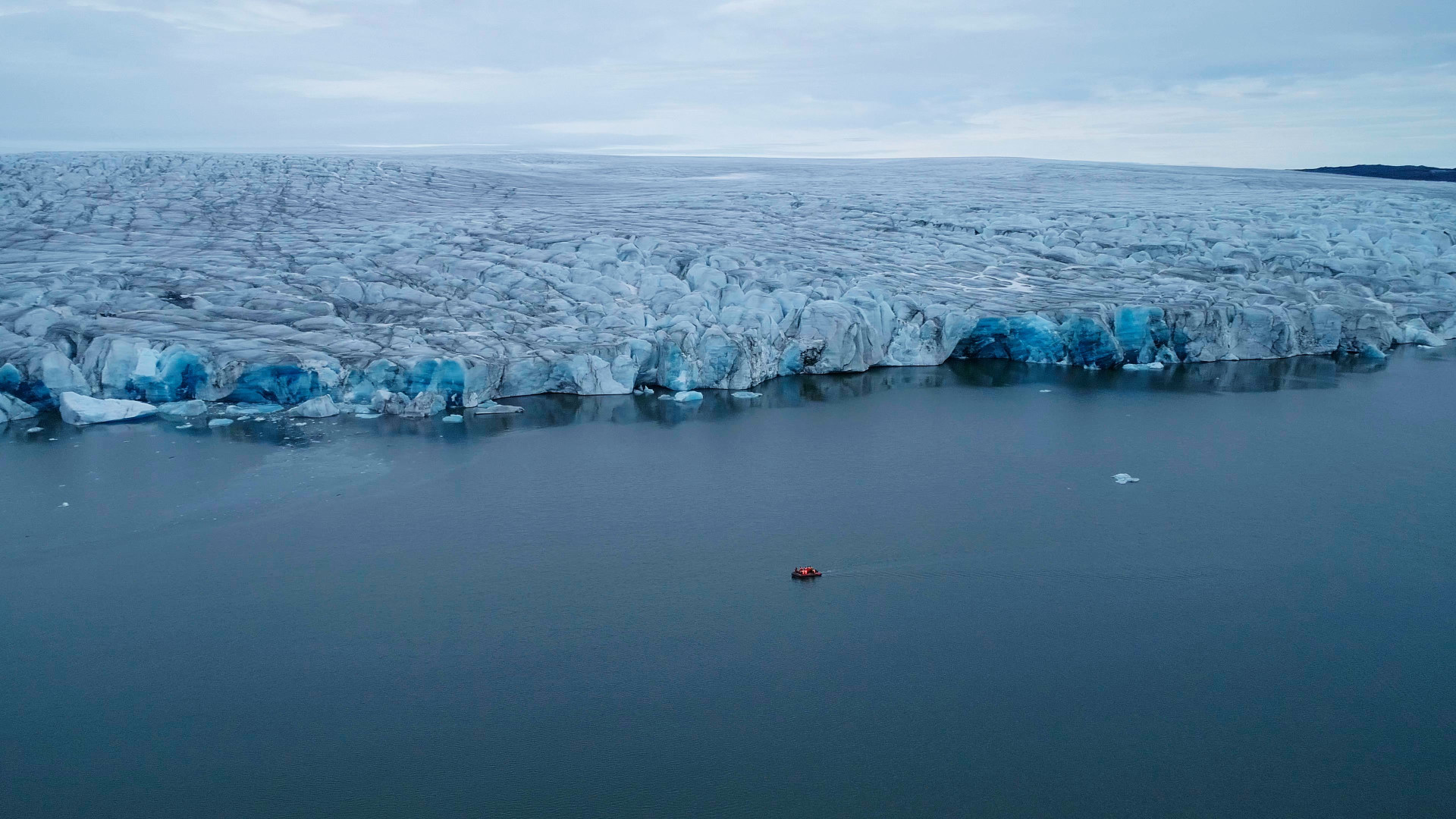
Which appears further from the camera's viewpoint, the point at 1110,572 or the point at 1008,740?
the point at 1110,572

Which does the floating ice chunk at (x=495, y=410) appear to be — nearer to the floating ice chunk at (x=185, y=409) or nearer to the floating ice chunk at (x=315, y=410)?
the floating ice chunk at (x=315, y=410)

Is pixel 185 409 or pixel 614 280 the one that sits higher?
pixel 614 280

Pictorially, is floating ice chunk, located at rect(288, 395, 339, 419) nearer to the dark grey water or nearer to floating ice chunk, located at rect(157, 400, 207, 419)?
the dark grey water

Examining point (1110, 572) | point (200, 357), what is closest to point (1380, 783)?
point (1110, 572)

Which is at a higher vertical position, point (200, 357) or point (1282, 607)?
point (200, 357)

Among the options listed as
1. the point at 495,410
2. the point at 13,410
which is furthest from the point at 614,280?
the point at 13,410

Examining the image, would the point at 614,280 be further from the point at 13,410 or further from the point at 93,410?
the point at 13,410

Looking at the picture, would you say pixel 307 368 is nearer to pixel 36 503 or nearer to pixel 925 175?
pixel 36 503
